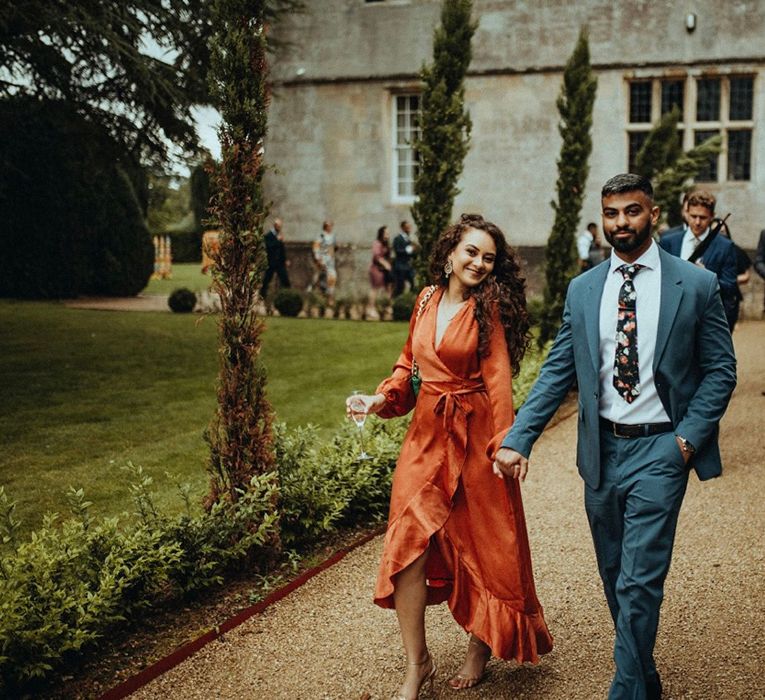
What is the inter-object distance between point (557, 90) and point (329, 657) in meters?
18.3

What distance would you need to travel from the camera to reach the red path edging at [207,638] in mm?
3885

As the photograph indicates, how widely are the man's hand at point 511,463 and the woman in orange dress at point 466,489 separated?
0.12 metres

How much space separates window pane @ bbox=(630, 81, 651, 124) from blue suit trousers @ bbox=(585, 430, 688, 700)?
18.2 meters

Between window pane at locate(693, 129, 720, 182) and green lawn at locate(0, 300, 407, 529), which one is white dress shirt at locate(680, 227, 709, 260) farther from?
window pane at locate(693, 129, 720, 182)

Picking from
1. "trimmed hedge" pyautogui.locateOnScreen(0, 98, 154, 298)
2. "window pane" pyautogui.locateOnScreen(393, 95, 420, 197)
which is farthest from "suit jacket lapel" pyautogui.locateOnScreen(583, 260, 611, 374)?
"window pane" pyautogui.locateOnScreen(393, 95, 420, 197)

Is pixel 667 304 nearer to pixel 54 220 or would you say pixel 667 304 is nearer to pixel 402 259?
pixel 402 259

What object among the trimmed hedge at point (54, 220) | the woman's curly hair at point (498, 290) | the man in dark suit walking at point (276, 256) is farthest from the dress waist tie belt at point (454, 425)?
the trimmed hedge at point (54, 220)

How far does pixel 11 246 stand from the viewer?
67.5 ft

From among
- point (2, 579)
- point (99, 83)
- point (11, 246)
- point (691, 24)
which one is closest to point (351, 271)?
point (11, 246)

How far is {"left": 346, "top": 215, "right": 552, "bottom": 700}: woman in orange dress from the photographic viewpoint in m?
3.69

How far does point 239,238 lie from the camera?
16.1ft

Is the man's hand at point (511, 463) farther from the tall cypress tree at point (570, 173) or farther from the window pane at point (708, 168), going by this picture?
the window pane at point (708, 168)

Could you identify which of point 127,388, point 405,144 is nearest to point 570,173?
point 127,388

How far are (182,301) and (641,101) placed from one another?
10485 mm
